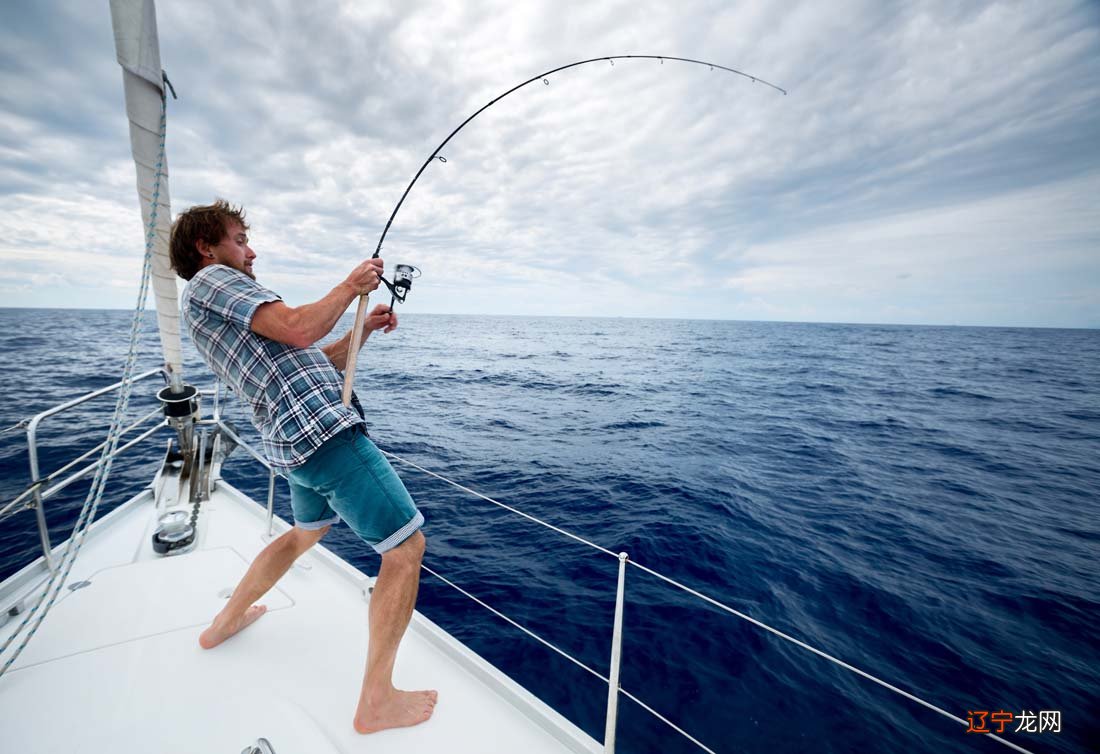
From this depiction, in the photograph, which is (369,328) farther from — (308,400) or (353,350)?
(308,400)

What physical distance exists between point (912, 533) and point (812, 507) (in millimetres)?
1180

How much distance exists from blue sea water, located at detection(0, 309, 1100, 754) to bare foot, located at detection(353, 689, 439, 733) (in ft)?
6.04

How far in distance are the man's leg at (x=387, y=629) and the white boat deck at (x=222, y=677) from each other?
0.18 ft

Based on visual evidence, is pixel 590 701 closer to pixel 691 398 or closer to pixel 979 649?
pixel 979 649

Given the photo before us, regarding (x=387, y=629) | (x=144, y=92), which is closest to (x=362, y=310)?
(x=387, y=629)

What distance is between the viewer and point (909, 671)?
358cm

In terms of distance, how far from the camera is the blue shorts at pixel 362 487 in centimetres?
151

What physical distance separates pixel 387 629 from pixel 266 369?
1.03m

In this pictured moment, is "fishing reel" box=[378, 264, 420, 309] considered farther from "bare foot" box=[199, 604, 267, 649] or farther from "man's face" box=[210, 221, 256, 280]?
"bare foot" box=[199, 604, 267, 649]

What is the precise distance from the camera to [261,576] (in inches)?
74.6
